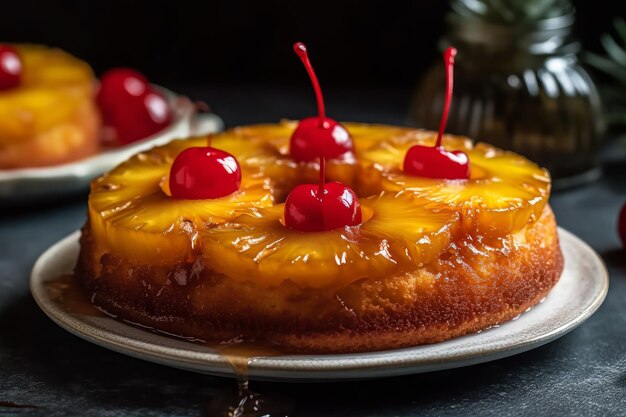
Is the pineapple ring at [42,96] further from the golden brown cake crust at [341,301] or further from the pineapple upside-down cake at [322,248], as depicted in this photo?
the golden brown cake crust at [341,301]

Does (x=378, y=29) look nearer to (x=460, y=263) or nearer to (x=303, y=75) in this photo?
(x=303, y=75)

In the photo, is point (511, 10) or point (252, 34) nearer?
point (511, 10)

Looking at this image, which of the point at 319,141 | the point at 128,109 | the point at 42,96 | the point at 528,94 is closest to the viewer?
the point at 319,141

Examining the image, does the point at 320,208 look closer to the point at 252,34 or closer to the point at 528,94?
the point at 528,94

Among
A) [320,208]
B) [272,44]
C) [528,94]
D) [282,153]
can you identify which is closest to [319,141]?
[282,153]

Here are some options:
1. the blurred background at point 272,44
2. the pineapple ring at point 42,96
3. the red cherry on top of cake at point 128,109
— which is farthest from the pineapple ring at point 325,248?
the blurred background at point 272,44

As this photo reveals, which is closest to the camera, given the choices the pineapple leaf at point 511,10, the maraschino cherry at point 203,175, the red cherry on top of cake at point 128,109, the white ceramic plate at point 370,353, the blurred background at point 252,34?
the white ceramic plate at point 370,353

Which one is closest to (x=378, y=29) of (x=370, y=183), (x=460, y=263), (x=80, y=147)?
(x=80, y=147)
